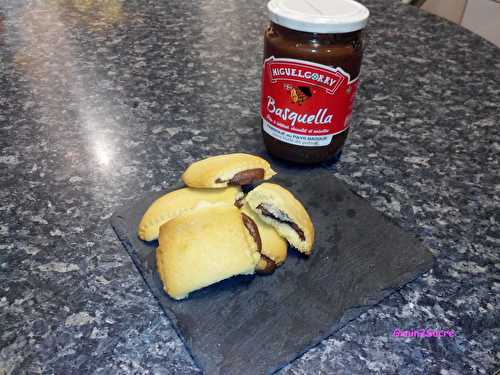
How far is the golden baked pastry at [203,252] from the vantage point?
1.60 ft

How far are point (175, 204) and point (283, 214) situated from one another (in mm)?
143

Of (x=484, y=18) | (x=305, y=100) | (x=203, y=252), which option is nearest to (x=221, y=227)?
(x=203, y=252)

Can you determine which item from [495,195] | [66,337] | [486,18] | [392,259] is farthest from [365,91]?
[486,18]

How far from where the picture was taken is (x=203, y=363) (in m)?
0.46

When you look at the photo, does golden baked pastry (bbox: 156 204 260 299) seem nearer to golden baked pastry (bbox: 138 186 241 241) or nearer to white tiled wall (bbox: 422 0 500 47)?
golden baked pastry (bbox: 138 186 241 241)

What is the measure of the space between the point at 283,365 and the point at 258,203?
195 mm

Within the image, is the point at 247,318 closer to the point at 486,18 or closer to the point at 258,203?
the point at 258,203

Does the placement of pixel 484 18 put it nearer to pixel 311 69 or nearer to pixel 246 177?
pixel 311 69

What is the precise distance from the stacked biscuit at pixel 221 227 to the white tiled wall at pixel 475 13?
2051 millimetres

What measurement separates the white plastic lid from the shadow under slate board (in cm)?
26

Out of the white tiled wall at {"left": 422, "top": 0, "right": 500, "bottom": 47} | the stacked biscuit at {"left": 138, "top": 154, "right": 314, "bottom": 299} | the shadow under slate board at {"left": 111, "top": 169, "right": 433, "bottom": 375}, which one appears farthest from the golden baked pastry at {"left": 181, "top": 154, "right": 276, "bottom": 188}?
the white tiled wall at {"left": 422, "top": 0, "right": 500, "bottom": 47}

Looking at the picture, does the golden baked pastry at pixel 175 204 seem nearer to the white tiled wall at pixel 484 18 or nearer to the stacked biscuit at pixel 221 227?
the stacked biscuit at pixel 221 227

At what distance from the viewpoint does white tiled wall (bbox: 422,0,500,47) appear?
2109 mm

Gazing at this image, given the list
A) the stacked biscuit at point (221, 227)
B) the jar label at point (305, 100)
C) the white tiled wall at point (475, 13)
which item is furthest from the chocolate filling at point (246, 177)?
the white tiled wall at point (475, 13)
